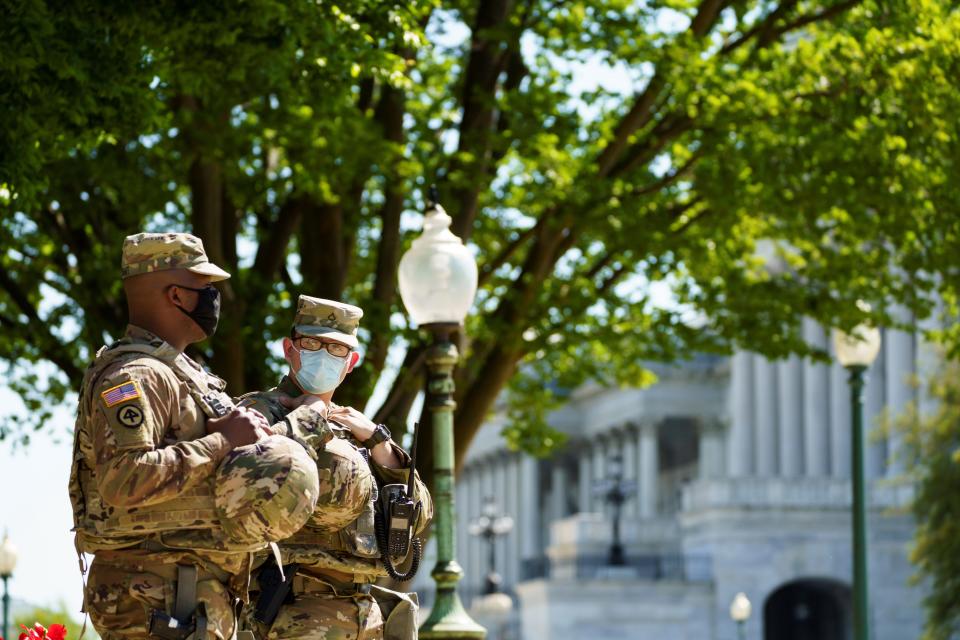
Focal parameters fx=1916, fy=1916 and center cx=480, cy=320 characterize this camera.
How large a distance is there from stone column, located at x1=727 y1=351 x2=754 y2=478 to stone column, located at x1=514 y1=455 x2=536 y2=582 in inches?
904

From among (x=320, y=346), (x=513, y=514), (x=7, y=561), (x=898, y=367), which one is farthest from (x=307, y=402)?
(x=513, y=514)

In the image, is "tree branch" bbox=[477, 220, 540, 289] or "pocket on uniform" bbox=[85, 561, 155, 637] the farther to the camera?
"tree branch" bbox=[477, 220, 540, 289]

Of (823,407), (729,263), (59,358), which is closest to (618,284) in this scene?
(729,263)

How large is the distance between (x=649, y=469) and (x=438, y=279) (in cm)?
7352

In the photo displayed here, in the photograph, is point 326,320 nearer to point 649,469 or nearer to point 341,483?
point 341,483

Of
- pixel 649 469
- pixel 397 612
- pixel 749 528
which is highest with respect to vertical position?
pixel 649 469

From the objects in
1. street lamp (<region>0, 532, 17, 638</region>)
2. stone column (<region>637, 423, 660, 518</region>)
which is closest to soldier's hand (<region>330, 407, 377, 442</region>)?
street lamp (<region>0, 532, 17, 638</region>)

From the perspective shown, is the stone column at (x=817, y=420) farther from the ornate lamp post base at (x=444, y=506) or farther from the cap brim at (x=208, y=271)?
the cap brim at (x=208, y=271)

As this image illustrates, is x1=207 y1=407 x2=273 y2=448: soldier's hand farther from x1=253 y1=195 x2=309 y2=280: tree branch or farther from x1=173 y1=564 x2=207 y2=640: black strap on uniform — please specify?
x1=253 y1=195 x2=309 y2=280: tree branch

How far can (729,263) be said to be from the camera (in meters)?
22.7

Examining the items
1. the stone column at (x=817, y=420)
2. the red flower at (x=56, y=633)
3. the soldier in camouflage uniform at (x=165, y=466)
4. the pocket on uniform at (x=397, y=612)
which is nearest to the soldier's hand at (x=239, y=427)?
the soldier in camouflage uniform at (x=165, y=466)

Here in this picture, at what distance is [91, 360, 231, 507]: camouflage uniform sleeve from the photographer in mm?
6188

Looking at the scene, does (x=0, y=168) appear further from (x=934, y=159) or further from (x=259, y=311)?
(x=934, y=159)

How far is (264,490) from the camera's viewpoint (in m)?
6.32
